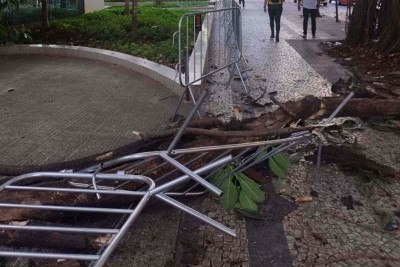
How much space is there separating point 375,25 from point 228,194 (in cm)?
939

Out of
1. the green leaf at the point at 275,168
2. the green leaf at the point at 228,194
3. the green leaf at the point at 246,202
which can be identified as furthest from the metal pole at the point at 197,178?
the green leaf at the point at 275,168

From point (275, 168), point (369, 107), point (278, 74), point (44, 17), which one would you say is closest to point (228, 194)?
point (275, 168)

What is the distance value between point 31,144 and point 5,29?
23.7 ft

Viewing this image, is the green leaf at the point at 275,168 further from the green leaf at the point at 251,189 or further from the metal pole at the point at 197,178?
the metal pole at the point at 197,178

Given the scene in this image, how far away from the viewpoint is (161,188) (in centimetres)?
245

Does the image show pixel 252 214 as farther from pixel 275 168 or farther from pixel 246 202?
pixel 275 168

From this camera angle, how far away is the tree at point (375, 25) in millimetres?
10031

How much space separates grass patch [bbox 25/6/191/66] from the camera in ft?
33.8

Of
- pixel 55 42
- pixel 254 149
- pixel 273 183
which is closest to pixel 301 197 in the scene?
pixel 273 183

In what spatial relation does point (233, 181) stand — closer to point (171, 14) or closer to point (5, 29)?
point (5, 29)

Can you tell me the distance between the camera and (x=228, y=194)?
12.0 feet

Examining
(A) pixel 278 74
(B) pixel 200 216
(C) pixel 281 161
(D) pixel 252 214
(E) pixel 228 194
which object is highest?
(B) pixel 200 216

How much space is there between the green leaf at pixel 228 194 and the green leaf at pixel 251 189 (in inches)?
3.5

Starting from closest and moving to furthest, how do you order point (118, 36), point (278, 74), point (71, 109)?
point (71, 109)
point (278, 74)
point (118, 36)
